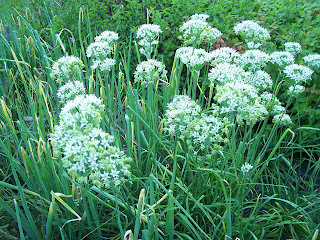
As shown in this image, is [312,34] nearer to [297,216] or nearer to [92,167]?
[297,216]

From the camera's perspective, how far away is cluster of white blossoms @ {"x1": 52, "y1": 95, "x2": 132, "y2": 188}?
4.56 feet

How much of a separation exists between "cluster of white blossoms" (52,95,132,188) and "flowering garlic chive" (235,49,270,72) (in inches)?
49.8

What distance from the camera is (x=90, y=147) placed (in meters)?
1.38

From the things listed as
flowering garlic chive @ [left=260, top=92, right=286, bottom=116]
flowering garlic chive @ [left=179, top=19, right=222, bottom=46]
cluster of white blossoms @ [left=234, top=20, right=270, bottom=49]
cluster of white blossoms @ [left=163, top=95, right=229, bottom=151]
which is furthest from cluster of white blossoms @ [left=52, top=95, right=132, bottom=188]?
cluster of white blossoms @ [left=234, top=20, right=270, bottom=49]

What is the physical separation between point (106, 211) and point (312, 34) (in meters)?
2.75

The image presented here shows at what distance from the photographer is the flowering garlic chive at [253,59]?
2.33m

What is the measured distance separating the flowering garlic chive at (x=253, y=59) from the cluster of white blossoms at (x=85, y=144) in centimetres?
127

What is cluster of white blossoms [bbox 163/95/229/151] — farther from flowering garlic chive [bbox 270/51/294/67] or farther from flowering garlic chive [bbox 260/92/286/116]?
flowering garlic chive [bbox 270/51/294/67]

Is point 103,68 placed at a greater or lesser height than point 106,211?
greater

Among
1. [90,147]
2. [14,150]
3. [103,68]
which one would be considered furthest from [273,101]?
[14,150]

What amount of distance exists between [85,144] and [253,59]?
1.52 metres

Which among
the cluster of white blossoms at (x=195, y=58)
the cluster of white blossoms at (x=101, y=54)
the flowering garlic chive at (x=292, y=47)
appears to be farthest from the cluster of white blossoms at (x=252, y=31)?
the cluster of white blossoms at (x=101, y=54)

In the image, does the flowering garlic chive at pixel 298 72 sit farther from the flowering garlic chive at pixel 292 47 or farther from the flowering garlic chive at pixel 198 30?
the flowering garlic chive at pixel 198 30

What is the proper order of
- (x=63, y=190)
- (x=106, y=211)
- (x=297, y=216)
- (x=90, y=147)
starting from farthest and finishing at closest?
1. (x=106, y=211)
2. (x=297, y=216)
3. (x=63, y=190)
4. (x=90, y=147)
